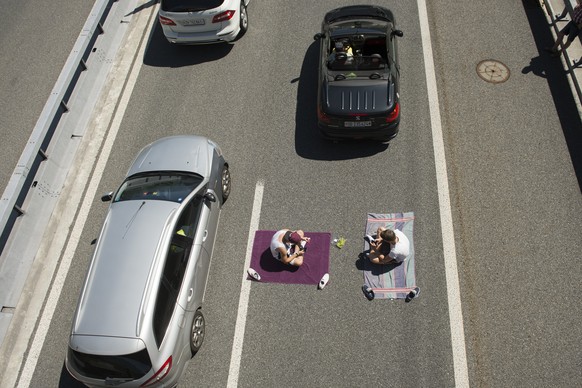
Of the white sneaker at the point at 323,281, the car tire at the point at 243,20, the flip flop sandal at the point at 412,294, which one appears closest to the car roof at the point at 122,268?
the white sneaker at the point at 323,281

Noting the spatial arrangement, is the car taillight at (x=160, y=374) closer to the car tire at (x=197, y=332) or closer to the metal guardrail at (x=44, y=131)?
the car tire at (x=197, y=332)

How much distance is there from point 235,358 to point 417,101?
6.52 meters

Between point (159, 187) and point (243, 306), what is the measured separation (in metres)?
2.53

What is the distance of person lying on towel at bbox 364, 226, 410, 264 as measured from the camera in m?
7.60

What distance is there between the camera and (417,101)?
9.95m

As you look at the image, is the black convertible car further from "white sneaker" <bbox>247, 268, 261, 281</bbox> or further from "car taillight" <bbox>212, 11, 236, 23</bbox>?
"white sneaker" <bbox>247, 268, 261, 281</bbox>

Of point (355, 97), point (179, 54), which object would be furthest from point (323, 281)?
point (179, 54)

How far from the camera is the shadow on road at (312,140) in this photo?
9.45 meters

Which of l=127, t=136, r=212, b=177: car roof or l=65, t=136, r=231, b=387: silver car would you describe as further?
l=127, t=136, r=212, b=177: car roof

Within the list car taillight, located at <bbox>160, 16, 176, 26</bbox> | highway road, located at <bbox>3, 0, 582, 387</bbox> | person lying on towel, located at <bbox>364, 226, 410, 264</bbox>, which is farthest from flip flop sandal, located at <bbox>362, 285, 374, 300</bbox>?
car taillight, located at <bbox>160, 16, 176, 26</bbox>

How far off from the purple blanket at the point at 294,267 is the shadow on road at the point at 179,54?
5.44 m

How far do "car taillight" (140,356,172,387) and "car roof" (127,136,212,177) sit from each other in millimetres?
3238

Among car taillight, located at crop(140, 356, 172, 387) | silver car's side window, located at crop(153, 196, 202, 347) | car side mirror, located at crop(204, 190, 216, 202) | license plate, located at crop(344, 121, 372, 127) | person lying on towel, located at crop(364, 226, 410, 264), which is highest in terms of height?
license plate, located at crop(344, 121, 372, 127)

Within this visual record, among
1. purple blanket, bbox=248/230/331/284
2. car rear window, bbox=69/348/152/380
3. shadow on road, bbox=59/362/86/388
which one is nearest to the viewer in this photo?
car rear window, bbox=69/348/152/380
